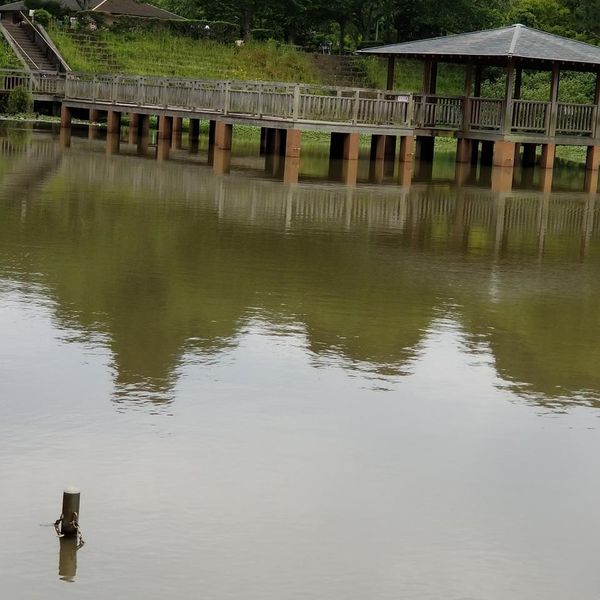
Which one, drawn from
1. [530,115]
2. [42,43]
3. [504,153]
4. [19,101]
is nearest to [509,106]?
[530,115]

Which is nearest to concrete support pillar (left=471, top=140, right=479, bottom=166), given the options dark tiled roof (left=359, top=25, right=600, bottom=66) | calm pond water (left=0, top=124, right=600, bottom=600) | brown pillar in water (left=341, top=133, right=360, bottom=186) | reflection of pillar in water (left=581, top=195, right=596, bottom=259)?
dark tiled roof (left=359, top=25, right=600, bottom=66)

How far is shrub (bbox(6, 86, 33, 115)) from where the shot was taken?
44062 millimetres

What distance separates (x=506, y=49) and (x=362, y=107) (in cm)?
375

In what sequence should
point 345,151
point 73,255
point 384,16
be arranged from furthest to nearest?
point 384,16 < point 345,151 < point 73,255

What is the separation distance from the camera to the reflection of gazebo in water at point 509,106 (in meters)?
32.8

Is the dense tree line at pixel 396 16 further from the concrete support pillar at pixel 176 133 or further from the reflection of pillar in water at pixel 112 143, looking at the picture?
the reflection of pillar in water at pixel 112 143

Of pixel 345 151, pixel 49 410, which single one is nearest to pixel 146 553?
pixel 49 410

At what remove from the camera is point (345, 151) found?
33.6 meters

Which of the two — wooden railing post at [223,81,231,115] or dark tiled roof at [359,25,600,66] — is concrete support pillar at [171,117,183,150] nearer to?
wooden railing post at [223,81,231,115]

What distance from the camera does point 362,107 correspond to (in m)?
32.0

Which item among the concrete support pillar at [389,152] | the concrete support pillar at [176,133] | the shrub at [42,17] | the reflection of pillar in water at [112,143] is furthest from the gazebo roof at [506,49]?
the shrub at [42,17]

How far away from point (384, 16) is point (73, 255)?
5091cm

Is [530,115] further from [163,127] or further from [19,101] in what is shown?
[19,101]

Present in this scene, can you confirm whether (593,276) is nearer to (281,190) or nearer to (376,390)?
(376,390)
